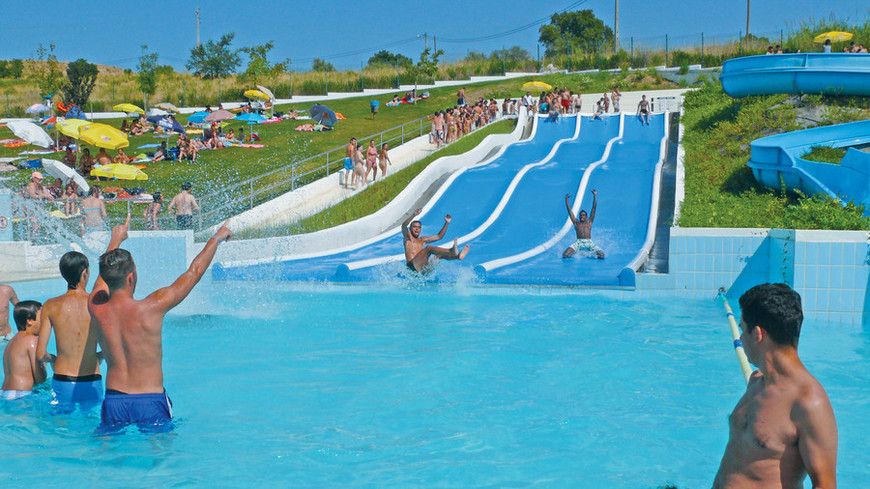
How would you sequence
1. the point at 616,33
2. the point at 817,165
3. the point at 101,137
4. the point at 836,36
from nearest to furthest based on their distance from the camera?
the point at 817,165
the point at 101,137
the point at 836,36
the point at 616,33

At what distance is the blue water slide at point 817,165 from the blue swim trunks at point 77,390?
10798 millimetres

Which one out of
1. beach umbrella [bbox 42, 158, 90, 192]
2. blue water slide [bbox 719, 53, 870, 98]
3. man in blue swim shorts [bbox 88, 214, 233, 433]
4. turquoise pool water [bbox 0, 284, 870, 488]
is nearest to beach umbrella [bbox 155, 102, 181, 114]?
beach umbrella [bbox 42, 158, 90, 192]

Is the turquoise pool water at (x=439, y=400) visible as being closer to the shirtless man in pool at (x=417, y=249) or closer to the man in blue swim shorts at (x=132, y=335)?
the man in blue swim shorts at (x=132, y=335)

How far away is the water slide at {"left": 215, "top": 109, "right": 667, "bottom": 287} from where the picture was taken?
12.0 m

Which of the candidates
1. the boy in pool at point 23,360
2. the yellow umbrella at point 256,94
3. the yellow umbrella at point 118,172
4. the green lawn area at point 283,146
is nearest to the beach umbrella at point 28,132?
the green lawn area at point 283,146

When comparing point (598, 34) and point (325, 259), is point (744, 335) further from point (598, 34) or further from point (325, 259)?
point (598, 34)

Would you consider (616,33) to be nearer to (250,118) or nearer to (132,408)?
(250,118)

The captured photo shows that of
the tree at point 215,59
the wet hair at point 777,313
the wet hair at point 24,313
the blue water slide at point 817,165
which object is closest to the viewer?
the wet hair at point 777,313

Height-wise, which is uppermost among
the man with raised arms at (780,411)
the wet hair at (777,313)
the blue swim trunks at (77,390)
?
the wet hair at (777,313)

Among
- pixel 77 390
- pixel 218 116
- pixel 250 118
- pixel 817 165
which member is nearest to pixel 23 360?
pixel 77 390

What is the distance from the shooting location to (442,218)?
52.7ft

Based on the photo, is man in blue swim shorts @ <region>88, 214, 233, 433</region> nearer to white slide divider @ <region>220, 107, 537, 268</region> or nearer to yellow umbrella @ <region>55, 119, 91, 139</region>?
white slide divider @ <region>220, 107, 537, 268</region>

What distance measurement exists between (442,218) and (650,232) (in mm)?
4343

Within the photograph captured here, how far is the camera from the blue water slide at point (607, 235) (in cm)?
1155
